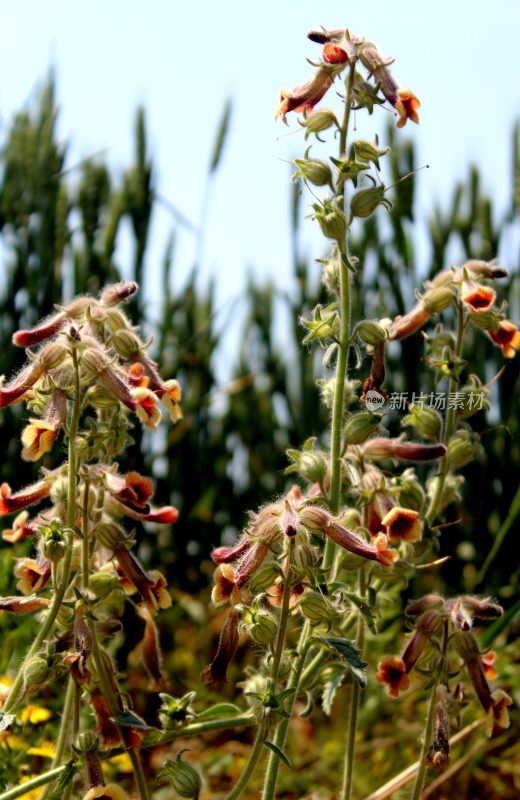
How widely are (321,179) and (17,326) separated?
1.61 meters

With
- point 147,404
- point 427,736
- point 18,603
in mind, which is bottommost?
point 427,736

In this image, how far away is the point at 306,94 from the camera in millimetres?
1192

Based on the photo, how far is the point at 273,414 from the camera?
296 centimetres

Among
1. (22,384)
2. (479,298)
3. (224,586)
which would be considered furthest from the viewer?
(479,298)

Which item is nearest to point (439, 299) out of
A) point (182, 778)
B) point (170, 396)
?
point (170, 396)

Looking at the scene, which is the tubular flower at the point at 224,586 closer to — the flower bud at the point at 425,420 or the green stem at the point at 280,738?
the green stem at the point at 280,738

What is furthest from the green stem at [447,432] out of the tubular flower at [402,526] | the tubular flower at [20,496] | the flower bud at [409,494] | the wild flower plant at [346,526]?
the tubular flower at [20,496]

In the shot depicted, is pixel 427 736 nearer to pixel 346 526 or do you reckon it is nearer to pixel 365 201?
pixel 346 526

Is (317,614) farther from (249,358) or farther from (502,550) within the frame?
(249,358)

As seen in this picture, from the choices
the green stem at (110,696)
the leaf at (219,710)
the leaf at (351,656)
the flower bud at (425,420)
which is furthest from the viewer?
the flower bud at (425,420)

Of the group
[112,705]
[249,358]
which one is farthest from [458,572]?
[112,705]

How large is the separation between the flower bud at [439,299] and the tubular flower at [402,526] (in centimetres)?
38

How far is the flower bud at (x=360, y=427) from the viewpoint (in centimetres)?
118

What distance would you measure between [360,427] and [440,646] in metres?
0.32
